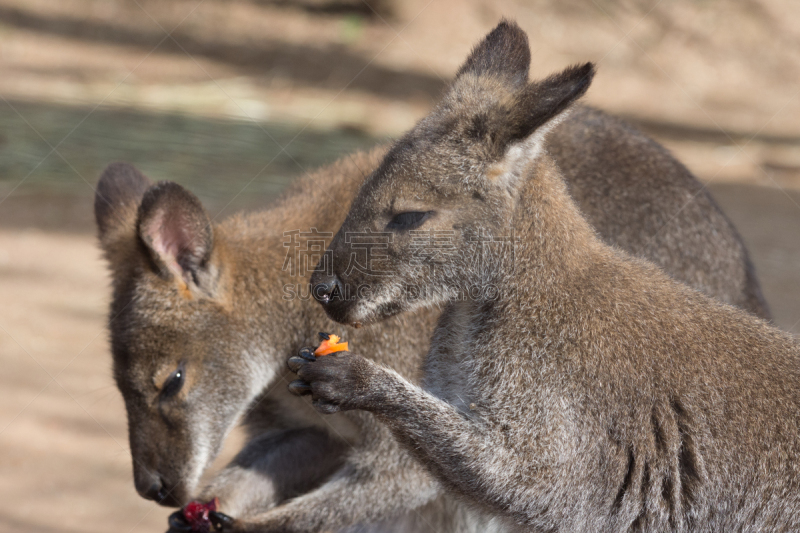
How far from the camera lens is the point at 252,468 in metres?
4.47

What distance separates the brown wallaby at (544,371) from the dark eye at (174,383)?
104cm

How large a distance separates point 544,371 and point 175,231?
71.1 inches

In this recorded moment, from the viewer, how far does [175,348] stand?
3.93 meters

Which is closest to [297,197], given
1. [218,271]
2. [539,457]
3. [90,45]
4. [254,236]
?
[254,236]

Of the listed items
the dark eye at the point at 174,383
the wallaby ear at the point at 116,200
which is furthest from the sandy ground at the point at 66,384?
the dark eye at the point at 174,383

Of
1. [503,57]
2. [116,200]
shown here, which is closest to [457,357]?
[503,57]

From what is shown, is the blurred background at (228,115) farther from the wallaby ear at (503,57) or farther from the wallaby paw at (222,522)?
the wallaby ear at (503,57)

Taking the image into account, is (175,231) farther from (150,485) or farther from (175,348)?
(150,485)

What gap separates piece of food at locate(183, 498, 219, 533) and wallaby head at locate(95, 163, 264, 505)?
9cm

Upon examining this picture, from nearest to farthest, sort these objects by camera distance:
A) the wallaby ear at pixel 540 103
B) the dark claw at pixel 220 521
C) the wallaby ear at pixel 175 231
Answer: the wallaby ear at pixel 540 103, the wallaby ear at pixel 175 231, the dark claw at pixel 220 521

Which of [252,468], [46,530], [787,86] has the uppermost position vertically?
[787,86]

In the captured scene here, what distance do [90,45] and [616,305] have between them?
37.3 feet

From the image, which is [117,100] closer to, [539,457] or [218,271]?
[218,271]

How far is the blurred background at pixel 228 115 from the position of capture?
5.85 meters
